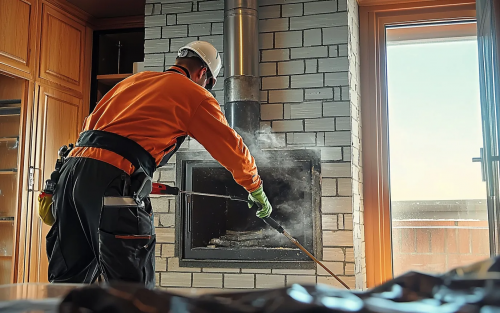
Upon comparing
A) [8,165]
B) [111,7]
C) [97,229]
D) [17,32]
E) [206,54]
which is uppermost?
[111,7]

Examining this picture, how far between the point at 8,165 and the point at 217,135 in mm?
1954

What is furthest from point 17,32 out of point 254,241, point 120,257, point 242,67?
point 120,257

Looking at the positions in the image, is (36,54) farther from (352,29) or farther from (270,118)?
(352,29)

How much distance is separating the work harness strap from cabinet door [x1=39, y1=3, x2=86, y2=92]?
192 cm

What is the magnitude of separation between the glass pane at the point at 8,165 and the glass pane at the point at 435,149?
244 centimetres

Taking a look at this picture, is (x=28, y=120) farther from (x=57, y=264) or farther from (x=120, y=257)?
(x=120, y=257)

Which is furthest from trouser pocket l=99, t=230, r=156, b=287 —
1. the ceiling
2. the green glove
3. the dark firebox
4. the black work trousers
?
the ceiling

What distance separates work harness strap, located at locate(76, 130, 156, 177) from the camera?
1.86 meters

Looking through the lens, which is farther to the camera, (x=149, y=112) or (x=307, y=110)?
(x=307, y=110)

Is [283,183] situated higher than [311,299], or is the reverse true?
[283,183]

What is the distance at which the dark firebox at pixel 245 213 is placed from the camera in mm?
2945

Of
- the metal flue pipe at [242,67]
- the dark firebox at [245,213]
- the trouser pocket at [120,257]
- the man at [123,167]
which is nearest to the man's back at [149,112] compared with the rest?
the man at [123,167]

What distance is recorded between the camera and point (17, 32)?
11.1ft

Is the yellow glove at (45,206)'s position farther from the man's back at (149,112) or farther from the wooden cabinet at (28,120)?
the wooden cabinet at (28,120)
